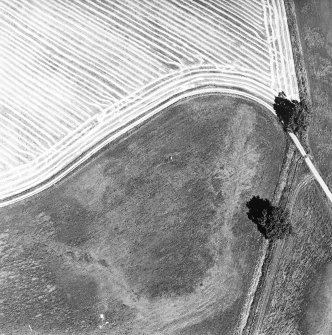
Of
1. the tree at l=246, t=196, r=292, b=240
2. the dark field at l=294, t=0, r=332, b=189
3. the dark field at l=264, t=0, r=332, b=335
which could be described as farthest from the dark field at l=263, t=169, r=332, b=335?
the dark field at l=294, t=0, r=332, b=189

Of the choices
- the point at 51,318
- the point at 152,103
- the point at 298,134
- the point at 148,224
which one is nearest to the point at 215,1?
the point at 152,103

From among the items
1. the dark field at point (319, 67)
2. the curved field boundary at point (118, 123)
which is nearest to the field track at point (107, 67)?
the curved field boundary at point (118, 123)

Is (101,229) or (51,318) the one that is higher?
(101,229)

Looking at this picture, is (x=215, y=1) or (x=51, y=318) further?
(x=215, y=1)

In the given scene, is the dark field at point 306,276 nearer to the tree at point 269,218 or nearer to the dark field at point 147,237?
the tree at point 269,218

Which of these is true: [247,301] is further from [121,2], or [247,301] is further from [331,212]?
[121,2]

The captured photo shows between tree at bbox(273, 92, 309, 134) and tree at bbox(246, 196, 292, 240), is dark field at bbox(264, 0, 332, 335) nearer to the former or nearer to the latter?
tree at bbox(273, 92, 309, 134)
